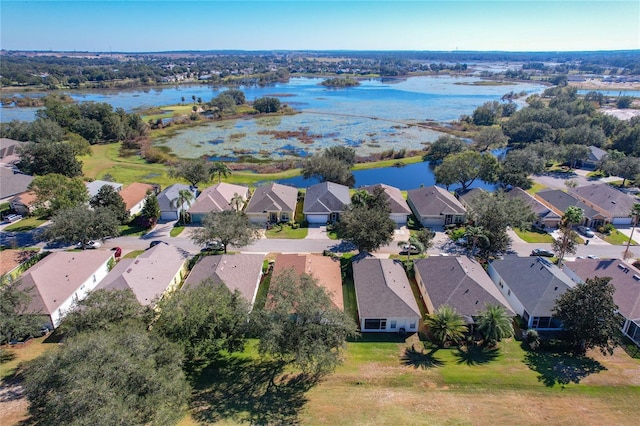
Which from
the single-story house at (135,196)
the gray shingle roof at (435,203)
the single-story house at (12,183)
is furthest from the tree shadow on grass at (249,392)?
the single-story house at (12,183)

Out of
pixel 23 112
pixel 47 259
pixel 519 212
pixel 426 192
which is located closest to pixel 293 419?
pixel 47 259

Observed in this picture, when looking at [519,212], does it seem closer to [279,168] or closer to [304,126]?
[279,168]

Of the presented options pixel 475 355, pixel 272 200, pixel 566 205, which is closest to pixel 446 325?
pixel 475 355

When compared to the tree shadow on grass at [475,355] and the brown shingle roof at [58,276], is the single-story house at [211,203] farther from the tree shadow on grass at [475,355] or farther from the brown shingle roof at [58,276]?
the tree shadow on grass at [475,355]

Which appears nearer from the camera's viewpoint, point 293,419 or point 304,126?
point 293,419

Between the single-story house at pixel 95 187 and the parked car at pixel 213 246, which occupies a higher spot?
the single-story house at pixel 95 187

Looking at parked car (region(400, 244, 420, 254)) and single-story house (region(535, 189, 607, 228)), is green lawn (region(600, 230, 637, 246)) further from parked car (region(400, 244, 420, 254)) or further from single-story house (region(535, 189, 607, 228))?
parked car (region(400, 244, 420, 254))
